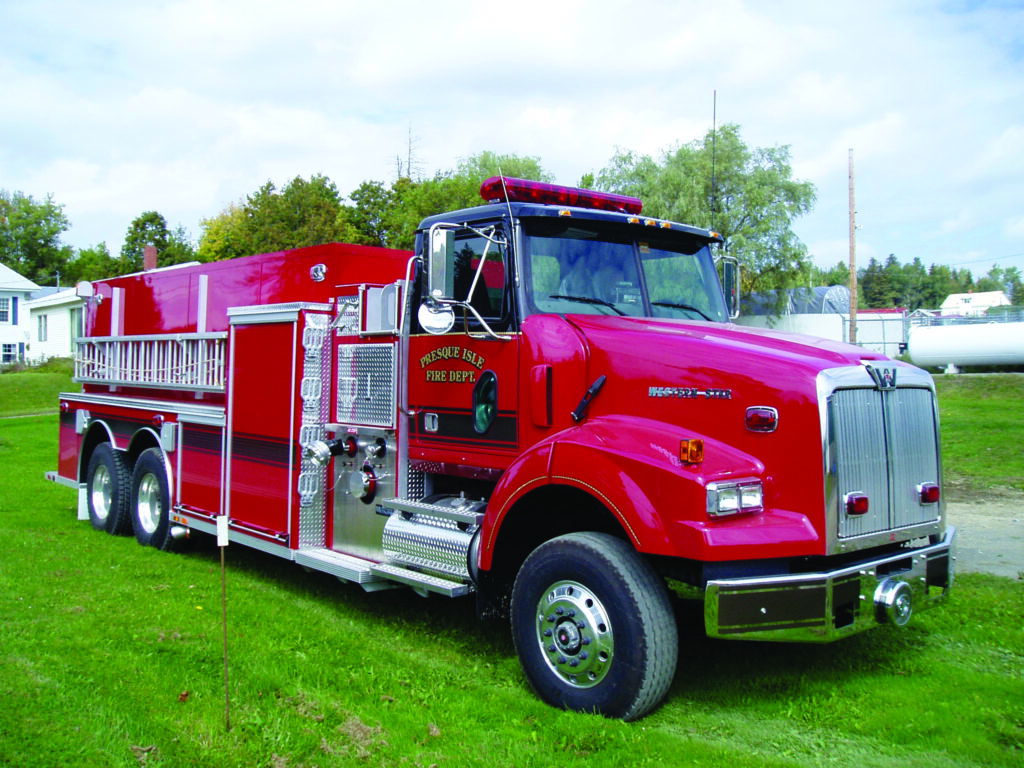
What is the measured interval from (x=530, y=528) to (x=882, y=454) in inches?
77.7

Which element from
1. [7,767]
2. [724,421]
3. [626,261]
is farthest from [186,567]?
[724,421]

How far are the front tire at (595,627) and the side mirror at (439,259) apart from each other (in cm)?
156

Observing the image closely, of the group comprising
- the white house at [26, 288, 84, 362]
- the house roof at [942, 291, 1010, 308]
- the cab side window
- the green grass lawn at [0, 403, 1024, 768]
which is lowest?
the green grass lawn at [0, 403, 1024, 768]

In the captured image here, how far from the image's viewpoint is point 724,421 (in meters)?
4.55

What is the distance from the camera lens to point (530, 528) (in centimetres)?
539

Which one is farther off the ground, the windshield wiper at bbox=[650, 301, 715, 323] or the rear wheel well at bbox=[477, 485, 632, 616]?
the windshield wiper at bbox=[650, 301, 715, 323]

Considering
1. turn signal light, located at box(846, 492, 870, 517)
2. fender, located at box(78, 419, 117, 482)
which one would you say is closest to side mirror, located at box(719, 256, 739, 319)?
turn signal light, located at box(846, 492, 870, 517)

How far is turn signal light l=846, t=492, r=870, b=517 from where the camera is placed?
4.37 meters

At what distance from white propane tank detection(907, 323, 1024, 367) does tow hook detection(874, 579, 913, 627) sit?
2509 cm

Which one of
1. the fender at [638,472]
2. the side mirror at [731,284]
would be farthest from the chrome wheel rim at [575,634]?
the side mirror at [731,284]

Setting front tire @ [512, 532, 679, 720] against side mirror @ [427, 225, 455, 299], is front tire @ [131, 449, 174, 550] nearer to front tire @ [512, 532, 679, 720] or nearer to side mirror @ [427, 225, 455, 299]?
side mirror @ [427, 225, 455, 299]

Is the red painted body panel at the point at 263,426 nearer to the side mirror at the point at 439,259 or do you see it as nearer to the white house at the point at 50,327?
the side mirror at the point at 439,259

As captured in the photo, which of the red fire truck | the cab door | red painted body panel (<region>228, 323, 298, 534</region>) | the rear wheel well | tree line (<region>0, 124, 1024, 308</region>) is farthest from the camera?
tree line (<region>0, 124, 1024, 308</region>)

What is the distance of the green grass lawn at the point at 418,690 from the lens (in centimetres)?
417
